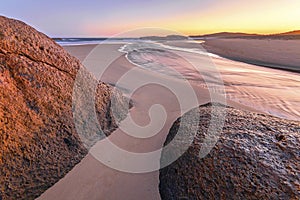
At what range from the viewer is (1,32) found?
6.23 ft

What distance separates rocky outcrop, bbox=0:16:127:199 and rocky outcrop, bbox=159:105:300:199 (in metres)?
1.17

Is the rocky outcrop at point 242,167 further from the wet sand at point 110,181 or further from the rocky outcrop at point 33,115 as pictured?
the rocky outcrop at point 33,115

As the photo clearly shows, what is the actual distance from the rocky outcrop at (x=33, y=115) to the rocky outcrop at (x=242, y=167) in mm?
1171

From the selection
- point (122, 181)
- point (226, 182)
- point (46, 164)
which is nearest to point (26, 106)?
point (46, 164)

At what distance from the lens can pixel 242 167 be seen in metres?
1.51

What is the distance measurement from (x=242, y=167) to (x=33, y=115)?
76.8 inches

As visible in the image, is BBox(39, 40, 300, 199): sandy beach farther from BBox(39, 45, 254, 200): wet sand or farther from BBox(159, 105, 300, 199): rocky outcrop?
BBox(159, 105, 300, 199): rocky outcrop

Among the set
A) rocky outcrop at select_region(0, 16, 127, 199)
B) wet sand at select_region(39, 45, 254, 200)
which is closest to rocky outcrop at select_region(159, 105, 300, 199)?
wet sand at select_region(39, 45, 254, 200)

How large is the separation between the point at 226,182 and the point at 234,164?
0.15 meters

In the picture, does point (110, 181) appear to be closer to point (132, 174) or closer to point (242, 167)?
point (132, 174)

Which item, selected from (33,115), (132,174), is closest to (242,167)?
(132,174)

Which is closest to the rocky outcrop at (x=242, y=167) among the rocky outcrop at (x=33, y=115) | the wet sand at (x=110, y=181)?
the wet sand at (x=110, y=181)

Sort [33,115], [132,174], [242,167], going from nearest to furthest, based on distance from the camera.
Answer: [242,167] → [33,115] → [132,174]

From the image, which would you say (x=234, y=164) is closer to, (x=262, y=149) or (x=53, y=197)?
(x=262, y=149)
